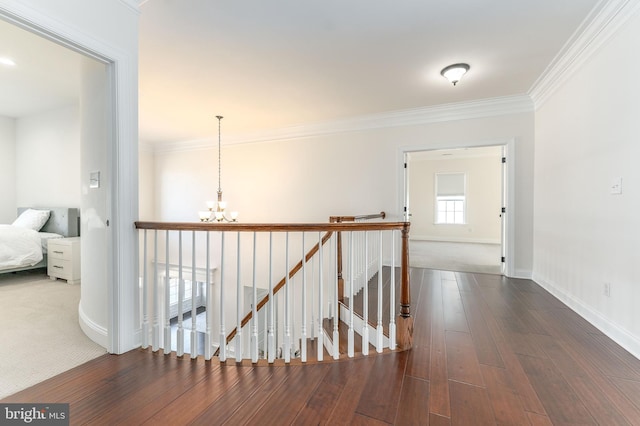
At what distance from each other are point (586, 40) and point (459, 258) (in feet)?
12.9

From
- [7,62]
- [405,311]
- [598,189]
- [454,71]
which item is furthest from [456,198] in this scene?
[7,62]

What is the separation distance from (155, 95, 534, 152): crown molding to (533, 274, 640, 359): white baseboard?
246cm

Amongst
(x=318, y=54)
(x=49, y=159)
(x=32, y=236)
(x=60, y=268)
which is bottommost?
(x=60, y=268)

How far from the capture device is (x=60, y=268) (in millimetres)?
3641

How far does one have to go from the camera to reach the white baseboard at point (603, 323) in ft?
6.21

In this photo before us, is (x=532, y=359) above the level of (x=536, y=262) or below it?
below

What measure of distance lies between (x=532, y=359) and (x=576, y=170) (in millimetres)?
1989

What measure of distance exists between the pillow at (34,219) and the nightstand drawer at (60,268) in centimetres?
81

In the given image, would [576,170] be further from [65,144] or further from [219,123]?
[65,144]

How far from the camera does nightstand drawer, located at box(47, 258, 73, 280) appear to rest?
3551 millimetres

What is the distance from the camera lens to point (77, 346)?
2.00 m

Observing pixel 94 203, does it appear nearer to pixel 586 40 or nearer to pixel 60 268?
pixel 60 268

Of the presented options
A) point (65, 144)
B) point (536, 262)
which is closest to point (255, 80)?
point (65, 144)

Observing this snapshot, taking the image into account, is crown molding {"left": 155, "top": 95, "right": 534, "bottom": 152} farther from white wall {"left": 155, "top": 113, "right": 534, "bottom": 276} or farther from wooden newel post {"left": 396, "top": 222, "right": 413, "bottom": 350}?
wooden newel post {"left": 396, "top": 222, "right": 413, "bottom": 350}
